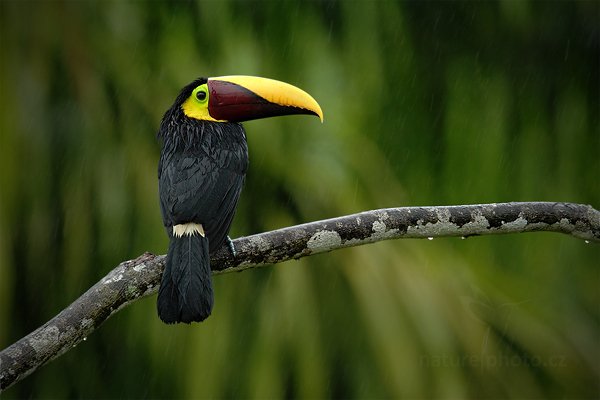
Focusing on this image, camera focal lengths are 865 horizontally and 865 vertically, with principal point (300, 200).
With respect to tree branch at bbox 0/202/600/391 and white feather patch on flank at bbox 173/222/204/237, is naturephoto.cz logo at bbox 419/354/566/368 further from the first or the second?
white feather patch on flank at bbox 173/222/204/237

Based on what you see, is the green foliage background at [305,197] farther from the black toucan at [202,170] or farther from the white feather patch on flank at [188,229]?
the white feather patch on flank at [188,229]

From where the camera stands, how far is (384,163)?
4.61 m

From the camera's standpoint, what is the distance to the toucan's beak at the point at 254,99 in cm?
310

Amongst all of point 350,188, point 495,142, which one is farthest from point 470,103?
point 350,188

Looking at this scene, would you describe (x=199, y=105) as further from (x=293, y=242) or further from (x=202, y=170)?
(x=293, y=242)

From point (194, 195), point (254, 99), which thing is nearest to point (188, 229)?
point (194, 195)

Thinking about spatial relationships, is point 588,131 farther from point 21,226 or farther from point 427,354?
point 21,226

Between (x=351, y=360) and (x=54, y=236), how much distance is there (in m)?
1.69

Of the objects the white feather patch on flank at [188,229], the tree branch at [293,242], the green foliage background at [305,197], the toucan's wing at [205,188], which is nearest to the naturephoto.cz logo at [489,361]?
the green foliage background at [305,197]

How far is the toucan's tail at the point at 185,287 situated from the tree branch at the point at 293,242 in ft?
0.18

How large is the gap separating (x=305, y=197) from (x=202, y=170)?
63.2 inches

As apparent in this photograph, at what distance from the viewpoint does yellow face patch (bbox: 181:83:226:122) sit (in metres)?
3.17

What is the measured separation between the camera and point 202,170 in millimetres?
2877

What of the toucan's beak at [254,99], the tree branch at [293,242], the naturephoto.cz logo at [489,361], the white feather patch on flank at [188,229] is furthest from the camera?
the naturephoto.cz logo at [489,361]
